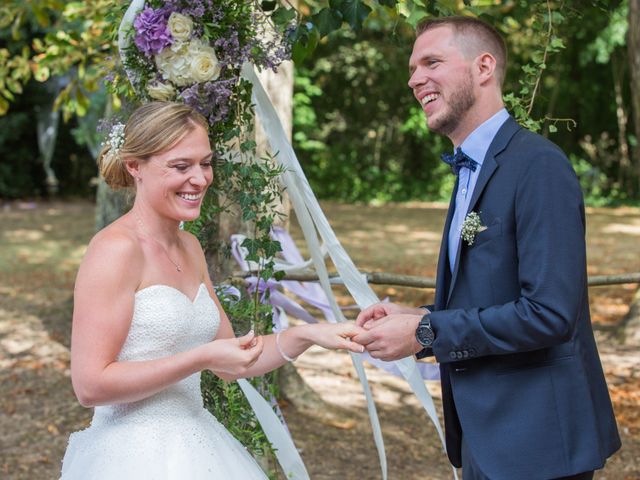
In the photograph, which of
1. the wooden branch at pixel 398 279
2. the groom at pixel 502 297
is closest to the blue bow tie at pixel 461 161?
the groom at pixel 502 297

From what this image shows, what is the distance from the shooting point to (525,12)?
456cm

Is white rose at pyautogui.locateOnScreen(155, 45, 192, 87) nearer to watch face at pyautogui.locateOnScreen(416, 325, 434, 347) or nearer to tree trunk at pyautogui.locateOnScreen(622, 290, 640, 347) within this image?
watch face at pyautogui.locateOnScreen(416, 325, 434, 347)

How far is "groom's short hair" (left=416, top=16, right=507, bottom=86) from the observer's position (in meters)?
2.54

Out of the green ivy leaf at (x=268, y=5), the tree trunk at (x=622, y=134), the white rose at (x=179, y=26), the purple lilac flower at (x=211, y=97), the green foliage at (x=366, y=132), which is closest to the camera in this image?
the white rose at (x=179, y=26)

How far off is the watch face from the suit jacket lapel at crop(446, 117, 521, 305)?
5.5 inches

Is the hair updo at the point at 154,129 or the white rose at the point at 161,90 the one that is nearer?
the hair updo at the point at 154,129

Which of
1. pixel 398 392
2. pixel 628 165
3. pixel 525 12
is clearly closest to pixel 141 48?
pixel 525 12

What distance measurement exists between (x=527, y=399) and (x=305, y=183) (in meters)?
1.34

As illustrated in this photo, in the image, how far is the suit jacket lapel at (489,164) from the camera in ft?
7.98

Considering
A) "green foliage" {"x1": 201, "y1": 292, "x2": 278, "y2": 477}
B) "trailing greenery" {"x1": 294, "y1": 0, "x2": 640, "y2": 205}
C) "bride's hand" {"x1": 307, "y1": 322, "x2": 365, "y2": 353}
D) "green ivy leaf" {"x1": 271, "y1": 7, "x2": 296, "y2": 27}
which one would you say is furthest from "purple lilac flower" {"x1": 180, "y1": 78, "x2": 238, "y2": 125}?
"trailing greenery" {"x1": 294, "y1": 0, "x2": 640, "y2": 205}

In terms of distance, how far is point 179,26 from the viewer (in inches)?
114

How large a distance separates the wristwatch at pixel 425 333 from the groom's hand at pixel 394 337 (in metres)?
0.03

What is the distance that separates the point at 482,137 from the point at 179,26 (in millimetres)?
1062

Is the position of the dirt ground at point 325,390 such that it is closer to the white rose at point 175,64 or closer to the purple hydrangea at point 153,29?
the white rose at point 175,64
